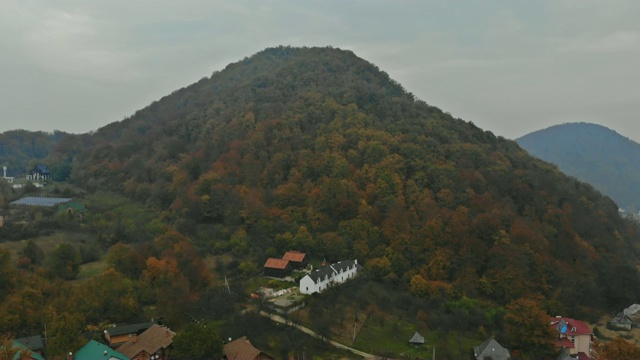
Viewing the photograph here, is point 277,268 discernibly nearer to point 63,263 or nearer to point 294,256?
point 294,256

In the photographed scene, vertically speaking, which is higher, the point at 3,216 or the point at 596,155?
the point at 596,155

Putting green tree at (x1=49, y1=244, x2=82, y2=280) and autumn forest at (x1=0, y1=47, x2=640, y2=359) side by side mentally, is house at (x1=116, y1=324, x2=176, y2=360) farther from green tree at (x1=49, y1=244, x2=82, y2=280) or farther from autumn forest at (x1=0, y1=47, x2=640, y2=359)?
green tree at (x1=49, y1=244, x2=82, y2=280)

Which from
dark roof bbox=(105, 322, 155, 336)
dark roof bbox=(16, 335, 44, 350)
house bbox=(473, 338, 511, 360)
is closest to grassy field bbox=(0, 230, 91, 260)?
dark roof bbox=(16, 335, 44, 350)

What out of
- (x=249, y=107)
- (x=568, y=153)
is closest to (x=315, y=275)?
(x=249, y=107)

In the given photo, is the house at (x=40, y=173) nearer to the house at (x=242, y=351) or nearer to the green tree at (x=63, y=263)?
the green tree at (x=63, y=263)

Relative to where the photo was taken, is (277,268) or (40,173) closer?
(277,268)

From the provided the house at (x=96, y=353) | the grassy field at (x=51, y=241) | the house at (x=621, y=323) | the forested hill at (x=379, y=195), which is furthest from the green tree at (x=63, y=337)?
the house at (x=621, y=323)

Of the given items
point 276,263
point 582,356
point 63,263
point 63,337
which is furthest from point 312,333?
point 63,263
